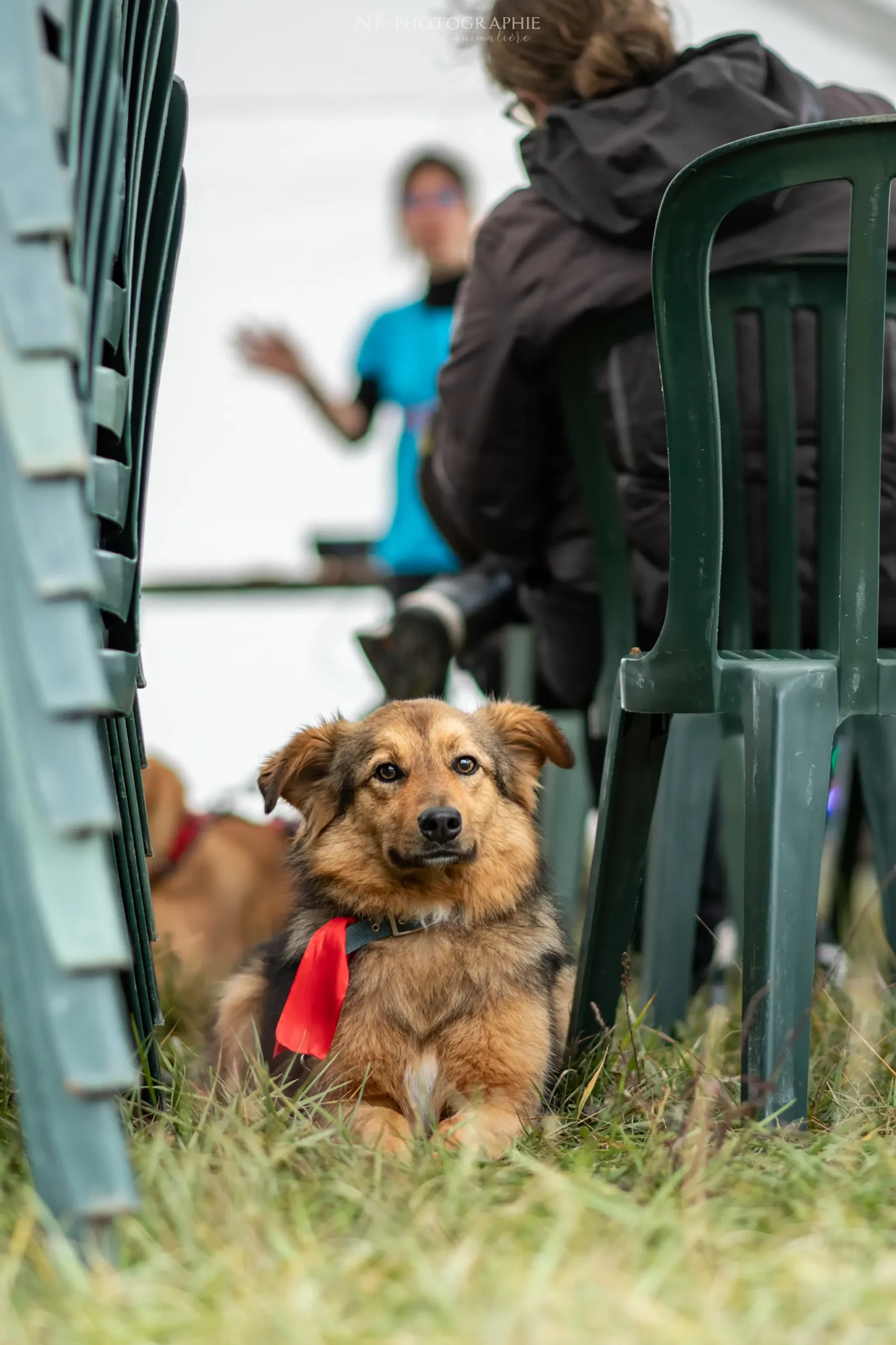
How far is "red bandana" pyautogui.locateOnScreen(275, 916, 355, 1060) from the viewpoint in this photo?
1781mm

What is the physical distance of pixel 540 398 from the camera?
7.88 feet

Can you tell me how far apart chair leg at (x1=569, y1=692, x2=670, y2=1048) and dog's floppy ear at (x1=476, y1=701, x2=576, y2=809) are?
0.75 ft

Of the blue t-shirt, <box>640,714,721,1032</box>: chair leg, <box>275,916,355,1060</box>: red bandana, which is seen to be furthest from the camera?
the blue t-shirt

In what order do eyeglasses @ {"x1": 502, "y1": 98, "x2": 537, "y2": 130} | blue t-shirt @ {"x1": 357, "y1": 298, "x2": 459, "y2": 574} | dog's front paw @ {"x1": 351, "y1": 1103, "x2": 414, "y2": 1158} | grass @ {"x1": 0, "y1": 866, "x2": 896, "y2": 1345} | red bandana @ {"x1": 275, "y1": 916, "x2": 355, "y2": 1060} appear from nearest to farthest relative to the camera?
1. grass @ {"x1": 0, "y1": 866, "x2": 896, "y2": 1345}
2. dog's front paw @ {"x1": 351, "y1": 1103, "x2": 414, "y2": 1158}
3. red bandana @ {"x1": 275, "y1": 916, "x2": 355, "y2": 1060}
4. eyeglasses @ {"x1": 502, "y1": 98, "x2": 537, "y2": 130}
5. blue t-shirt @ {"x1": 357, "y1": 298, "x2": 459, "y2": 574}

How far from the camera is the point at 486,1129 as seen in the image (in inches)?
67.7

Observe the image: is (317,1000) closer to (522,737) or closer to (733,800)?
(522,737)

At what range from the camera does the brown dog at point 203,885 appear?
316 cm

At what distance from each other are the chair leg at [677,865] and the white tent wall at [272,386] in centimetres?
418

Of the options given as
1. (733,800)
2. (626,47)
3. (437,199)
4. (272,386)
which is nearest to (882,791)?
(733,800)

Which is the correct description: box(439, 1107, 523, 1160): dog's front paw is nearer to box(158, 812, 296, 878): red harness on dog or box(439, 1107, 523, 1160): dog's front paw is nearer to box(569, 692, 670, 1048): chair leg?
box(569, 692, 670, 1048): chair leg

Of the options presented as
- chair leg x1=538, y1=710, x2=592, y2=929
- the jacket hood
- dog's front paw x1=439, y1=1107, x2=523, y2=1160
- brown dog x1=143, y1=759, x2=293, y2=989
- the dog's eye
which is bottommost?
brown dog x1=143, y1=759, x2=293, y2=989

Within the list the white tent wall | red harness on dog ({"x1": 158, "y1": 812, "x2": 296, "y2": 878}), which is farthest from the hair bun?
the white tent wall

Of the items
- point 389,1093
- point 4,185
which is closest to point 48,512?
point 4,185

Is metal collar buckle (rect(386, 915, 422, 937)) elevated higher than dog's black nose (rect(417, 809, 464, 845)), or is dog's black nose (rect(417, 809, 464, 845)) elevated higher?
dog's black nose (rect(417, 809, 464, 845))
